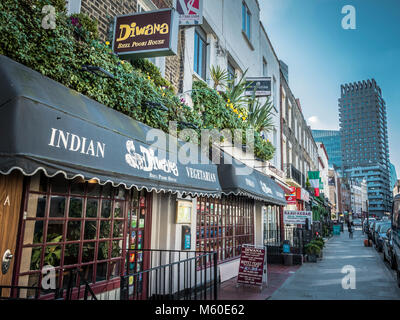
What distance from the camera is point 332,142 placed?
189m

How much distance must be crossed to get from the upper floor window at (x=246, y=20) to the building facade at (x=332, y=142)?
179394 mm

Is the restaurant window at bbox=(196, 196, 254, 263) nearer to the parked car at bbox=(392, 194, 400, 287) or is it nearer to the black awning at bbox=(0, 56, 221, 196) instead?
the black awning at bbox=(0, 56, 221, 196)

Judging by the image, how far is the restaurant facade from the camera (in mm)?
3555

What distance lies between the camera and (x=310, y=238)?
15.6 m

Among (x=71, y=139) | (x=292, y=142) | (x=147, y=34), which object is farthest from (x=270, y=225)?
(x=71, y=139)

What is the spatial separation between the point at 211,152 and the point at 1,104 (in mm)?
5831

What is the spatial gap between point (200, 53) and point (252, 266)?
689 centimetres

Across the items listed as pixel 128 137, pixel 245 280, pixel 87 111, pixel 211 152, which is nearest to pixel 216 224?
pixel 245 280

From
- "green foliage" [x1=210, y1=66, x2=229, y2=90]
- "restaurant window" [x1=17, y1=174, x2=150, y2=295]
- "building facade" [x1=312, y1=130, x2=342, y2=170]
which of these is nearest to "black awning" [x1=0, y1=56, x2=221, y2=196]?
"restaurant window" [x1=17, y1=174, x2=150, y2=295]

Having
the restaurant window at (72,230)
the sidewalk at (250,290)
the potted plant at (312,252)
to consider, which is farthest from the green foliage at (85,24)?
the potted plant at (312,252)

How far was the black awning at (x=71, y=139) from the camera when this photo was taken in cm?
334

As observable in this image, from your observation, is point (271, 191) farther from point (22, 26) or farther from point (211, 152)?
point (22, 26)

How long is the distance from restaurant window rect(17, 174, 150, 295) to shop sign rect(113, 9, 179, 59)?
2.58m

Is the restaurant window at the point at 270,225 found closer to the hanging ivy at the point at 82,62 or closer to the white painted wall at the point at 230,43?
the white painted wall at the point at 230,43
